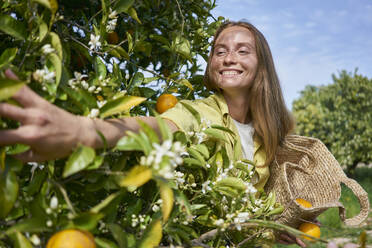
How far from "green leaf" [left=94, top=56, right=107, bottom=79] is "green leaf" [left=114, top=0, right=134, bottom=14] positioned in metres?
0.15

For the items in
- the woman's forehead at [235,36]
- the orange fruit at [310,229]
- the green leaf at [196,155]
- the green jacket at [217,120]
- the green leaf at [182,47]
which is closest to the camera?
the green leaf at [196,155]

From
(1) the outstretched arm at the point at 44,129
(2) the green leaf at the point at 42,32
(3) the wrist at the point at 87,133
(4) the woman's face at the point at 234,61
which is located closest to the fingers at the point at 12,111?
Answer: (1) the outstretched arm at the point at 44,129

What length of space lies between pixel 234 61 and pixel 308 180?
0.66 m

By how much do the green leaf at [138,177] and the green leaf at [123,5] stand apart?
54cm

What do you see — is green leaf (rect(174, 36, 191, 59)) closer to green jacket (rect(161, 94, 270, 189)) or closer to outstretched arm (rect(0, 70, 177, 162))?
green jacket (rect(161, 94, 270, 189))

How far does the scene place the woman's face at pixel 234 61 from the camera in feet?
4.95

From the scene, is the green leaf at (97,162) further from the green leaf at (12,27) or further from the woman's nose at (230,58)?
the woman's nose at (230,58)

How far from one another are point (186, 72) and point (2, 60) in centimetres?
94

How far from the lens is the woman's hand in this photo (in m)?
0.59

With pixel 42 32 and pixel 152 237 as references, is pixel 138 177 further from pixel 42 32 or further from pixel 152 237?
pixel 42 32

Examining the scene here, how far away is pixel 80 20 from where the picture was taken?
1329 mm

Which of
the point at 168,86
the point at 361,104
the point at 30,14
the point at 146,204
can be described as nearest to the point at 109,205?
the point at 146,204

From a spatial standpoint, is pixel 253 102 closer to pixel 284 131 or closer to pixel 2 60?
pixel 284 131

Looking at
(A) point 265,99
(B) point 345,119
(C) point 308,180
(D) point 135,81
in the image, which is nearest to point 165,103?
(D) point 135,81
